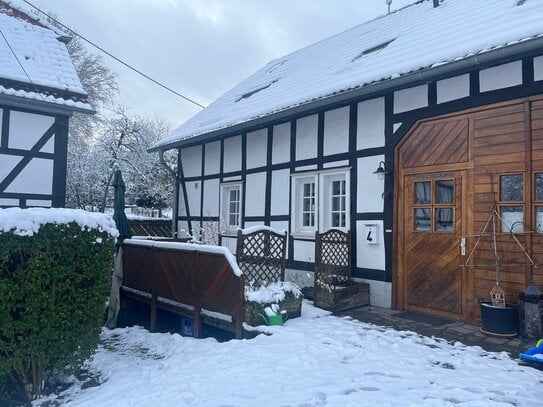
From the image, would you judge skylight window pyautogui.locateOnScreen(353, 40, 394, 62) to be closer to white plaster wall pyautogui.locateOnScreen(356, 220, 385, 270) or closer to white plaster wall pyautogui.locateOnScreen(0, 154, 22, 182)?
white plaster wall pyautogui.locateOnScreen(356, 220, 385, 270)

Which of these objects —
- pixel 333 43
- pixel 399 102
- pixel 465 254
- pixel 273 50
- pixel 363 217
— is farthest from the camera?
pixel 273 50

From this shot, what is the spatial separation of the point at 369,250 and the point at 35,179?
18.1 feet

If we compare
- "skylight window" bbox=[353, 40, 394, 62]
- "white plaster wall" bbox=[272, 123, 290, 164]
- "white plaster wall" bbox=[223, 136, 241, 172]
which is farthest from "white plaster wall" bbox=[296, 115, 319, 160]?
"white plaster wall" bbox=[223, 136, 241, 172]

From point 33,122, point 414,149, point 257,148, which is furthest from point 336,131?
point 33,122

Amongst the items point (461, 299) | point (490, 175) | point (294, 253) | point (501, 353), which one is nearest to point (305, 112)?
point (294, 253)

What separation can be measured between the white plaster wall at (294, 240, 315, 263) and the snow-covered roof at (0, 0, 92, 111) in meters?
4.33

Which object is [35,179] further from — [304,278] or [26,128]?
[304,278]

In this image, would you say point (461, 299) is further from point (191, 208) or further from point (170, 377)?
point (191, 208)

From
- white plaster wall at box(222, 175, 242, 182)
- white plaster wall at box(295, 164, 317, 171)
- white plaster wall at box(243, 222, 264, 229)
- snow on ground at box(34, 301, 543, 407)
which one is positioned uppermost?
white plaster wall at box(295, 164, 317, 171)

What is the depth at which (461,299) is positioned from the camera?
5.06 meters

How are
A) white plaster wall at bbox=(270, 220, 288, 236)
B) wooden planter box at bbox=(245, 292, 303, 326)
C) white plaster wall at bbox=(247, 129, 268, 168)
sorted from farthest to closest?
1. white plaster wall at bbox=(247, 129, 268, 168)
2. white plaster wall at bbox=(270, 220, 288, 236)
3. wooden planter box at bbox=(245, 292, 303, 326)

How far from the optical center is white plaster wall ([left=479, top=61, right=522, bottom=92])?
4637 mm

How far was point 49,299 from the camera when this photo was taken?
12.1 feet

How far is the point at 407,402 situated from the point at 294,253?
4683mm
